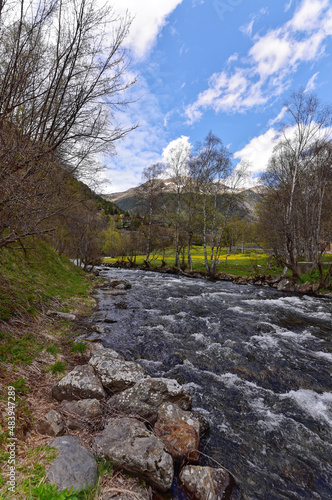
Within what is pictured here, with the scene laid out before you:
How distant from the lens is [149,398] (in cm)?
414

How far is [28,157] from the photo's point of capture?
395 centimetres

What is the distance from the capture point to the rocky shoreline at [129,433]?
2.73m

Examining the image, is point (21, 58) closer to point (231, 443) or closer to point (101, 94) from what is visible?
point (101, 94)

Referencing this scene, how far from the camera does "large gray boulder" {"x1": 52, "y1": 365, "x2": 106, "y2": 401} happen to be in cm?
404

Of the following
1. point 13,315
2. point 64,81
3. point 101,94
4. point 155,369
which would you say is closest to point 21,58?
point 64,81

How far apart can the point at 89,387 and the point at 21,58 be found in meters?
6.36

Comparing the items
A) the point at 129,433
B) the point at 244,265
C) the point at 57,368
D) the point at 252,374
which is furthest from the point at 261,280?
the point at 129,433

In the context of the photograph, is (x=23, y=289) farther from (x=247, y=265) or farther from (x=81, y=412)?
(x=247, y=265)

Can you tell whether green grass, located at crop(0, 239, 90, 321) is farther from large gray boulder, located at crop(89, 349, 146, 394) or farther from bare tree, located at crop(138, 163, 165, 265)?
bare tree, located at crop(138, 163, 165, 265)

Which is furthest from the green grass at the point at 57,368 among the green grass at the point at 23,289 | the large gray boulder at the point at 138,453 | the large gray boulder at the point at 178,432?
the large gray boulder at the point at 178,432

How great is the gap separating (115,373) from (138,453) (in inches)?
75.6

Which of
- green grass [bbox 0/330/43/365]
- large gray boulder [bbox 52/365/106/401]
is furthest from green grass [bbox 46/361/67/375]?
large gray boulder [bbox 52/365/106/401]

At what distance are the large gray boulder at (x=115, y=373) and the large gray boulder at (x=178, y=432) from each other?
40.1 inches

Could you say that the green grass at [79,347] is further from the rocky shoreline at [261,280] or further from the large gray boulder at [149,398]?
the rocky shoreline at [261,280]
